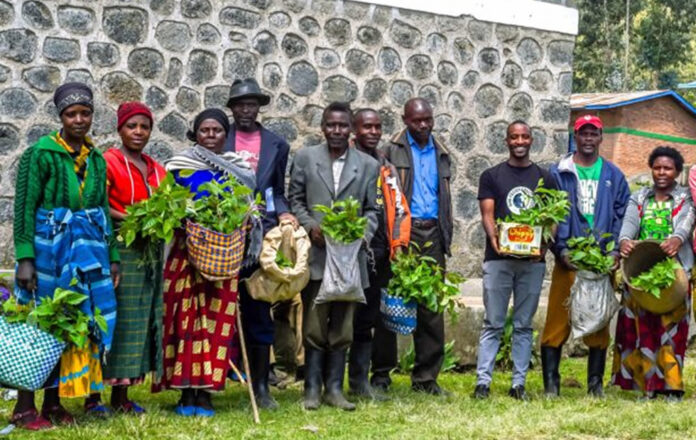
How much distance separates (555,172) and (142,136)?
288cm

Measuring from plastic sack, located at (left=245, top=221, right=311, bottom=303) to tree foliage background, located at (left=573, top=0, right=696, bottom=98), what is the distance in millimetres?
27346

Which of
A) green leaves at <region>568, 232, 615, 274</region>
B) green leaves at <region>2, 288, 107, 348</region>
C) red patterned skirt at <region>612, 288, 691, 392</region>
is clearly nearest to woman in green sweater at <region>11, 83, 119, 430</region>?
green leaves at <region>2, 288, 107, 348</region>

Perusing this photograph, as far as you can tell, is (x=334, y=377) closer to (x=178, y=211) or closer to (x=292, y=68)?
(x=178, y=211)

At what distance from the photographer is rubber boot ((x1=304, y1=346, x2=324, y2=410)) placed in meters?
6.47

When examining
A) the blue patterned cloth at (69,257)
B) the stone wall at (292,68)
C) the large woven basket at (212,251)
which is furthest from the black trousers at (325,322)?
the stone wall at (292,68)

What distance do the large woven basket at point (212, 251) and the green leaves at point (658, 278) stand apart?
9.00 ft

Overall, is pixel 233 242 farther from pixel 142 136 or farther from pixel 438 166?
pixel 438 166

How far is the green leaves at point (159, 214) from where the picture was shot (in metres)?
5.64

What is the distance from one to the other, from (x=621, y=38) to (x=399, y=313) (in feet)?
96.3

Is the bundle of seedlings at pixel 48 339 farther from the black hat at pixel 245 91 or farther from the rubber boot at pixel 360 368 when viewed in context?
the rubber boot at pixel 360 368

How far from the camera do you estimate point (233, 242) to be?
19.4 feet

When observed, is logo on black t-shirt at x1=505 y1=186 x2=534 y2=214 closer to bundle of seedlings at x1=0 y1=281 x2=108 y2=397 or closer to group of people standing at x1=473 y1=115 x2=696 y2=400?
group of people standing at x1=473 y1=115 x2=696 y2=400

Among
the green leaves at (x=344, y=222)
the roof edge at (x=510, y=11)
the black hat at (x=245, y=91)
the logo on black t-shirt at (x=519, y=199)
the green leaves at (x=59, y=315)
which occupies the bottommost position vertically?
the green leaves at (x=59, y=315)

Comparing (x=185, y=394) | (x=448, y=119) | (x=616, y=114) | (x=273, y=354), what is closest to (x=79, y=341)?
(x=185, y=394)
